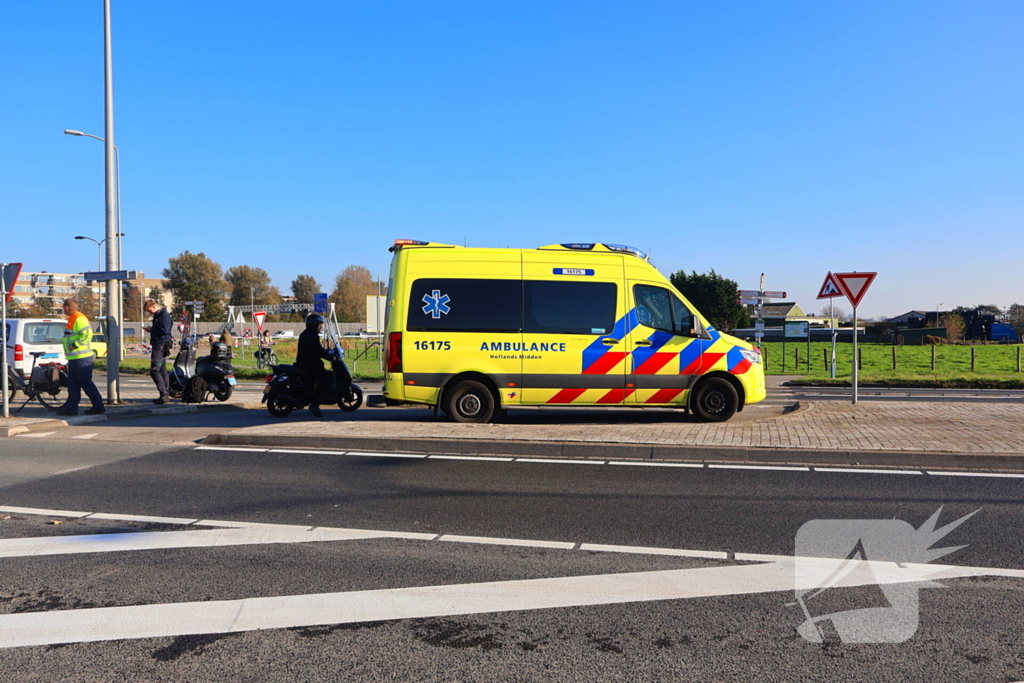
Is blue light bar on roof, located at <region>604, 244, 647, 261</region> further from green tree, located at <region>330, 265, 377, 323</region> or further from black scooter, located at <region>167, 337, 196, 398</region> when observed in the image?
green tree, located at <region>330, 265, 377, 323</region>

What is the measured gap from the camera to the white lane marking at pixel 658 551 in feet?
17.1

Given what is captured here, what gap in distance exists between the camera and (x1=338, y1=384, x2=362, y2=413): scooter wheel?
13.5 meters

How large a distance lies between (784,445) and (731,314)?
200ft

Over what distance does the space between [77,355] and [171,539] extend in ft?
28.3

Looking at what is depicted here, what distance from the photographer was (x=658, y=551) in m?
5.30

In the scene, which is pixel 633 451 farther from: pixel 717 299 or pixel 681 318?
pixel 717 299

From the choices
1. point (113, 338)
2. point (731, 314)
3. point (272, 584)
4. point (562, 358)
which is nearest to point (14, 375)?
point (113, 338)

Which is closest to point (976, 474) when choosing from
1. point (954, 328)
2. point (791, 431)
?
point (791, 431)

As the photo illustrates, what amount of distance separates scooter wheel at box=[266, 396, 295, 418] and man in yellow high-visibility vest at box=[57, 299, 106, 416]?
2.79 metres

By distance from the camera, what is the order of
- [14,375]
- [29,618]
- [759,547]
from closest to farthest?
[29,618]
[759,547]
[14,375]

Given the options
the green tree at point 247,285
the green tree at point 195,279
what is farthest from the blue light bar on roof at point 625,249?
the green tree at point 247,285

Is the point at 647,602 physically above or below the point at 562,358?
below

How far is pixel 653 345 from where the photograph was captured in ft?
37.2

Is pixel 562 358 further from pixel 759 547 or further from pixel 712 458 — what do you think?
pixel 759 547
